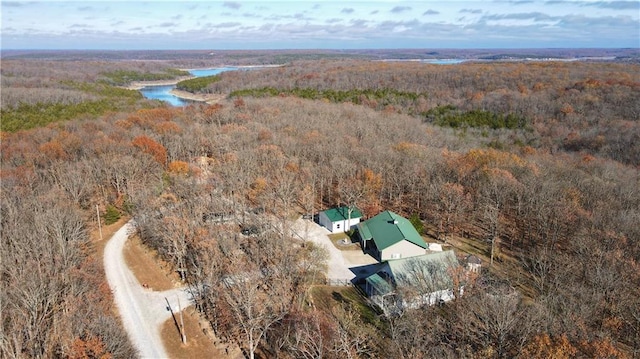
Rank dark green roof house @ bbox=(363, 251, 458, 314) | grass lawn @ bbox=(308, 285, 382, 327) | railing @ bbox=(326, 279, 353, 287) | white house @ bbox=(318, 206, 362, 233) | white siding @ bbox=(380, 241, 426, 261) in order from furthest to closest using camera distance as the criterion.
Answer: white house @ bbox=(318, 206, 362, 233) → white siding @ bbox=(380, 241, 426, 261) → railing @ bbox=(326, 279, 353, 287) → grass lawn @ bbox=(308, 285, 382, 327) → dark green roof house @ bbox=(363, 251, 458, 314)

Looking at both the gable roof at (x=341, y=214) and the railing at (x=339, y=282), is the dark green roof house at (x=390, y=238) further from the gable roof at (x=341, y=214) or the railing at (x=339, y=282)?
the railing at (x=339, y=282)

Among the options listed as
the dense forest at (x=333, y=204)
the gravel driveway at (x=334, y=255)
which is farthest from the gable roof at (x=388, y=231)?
the dense forest at (x=333, y=204)

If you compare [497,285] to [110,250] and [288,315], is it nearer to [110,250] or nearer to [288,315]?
[288,315]

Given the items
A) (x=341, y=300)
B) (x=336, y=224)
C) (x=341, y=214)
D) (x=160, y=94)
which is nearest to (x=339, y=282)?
(x=341, y=300)

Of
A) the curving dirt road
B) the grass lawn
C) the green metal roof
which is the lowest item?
the curving dirt road

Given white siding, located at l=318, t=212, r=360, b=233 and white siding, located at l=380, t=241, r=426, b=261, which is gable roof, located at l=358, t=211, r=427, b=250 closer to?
white siding, located at l=380, t=241, r=426, b=261

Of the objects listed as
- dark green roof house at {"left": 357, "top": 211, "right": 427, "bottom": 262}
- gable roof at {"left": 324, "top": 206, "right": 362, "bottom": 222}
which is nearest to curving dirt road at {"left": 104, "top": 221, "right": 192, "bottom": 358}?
dark green roof house at {"left": 357, "top": 211, "right": 427, "bottom": 262}

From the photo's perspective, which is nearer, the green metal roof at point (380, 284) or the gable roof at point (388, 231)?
the green metal roof at point (380, 284)

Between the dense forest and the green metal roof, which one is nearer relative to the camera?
the dense forest

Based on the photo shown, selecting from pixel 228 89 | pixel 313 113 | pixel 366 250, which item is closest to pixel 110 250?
pixel 366 250
